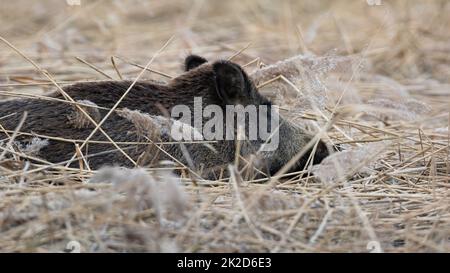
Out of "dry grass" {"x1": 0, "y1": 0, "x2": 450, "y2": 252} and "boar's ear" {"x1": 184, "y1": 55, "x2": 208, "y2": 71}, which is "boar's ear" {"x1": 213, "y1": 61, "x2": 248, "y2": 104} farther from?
"boar's ear" {"x1": 184, "y1": 55, "x2": 208, "y2": 71}

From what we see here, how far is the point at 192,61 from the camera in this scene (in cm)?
505

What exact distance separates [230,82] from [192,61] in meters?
0.65

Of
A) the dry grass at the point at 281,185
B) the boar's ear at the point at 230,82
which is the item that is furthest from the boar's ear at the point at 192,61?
the boar's ear at the point at 230,82

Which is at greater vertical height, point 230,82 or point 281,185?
point 230,82

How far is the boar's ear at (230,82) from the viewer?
174 inches

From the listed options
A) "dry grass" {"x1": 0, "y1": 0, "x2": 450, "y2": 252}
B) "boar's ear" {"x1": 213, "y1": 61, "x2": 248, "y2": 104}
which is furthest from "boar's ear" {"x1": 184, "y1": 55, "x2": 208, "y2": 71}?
"boar's ear" {"x1": 213, "y1": 61, "x2": 248, "y2": 104}

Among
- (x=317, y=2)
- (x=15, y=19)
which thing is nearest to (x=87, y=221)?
(x=15, y=19)

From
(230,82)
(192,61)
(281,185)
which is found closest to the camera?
(281,185)

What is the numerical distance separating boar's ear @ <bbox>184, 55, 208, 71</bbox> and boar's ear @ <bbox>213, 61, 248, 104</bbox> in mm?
557

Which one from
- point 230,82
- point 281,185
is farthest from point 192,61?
point 281,185

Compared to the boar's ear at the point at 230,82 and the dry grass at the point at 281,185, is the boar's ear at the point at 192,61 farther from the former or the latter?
the boar's ear at the point at 230,82

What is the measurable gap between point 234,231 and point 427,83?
15.9 feet

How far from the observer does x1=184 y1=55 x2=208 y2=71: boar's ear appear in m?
5.01

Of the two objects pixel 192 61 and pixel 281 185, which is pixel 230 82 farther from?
pixel 281 185
